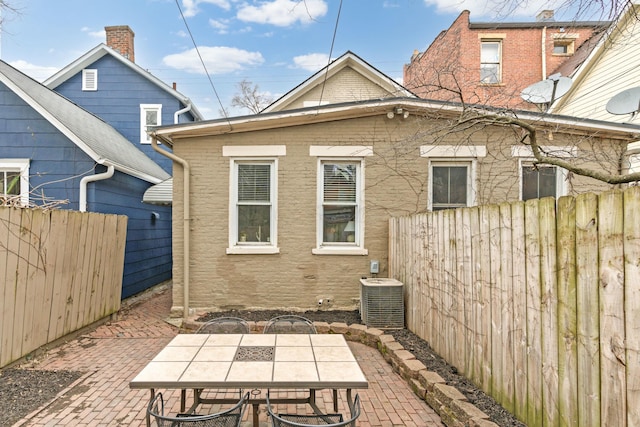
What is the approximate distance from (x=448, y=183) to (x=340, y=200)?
6.92 feet

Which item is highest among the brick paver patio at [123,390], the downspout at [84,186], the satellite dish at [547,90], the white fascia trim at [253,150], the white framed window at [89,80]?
the white framed window at [89,80]

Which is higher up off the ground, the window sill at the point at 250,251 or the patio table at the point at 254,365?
the window sill at the point at 250,251

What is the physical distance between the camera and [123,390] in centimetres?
420

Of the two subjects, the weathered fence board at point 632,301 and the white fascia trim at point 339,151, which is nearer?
the weathered fence board at point 632,301

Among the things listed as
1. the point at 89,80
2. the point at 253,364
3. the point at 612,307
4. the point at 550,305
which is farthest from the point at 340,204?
the point at 89,80

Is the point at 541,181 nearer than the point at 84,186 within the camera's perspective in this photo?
Yes

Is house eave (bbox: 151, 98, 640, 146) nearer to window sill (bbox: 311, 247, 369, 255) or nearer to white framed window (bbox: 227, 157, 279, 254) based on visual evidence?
white framed window (bbox: 227, 157, 279, 254)

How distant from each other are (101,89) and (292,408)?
44.9ft

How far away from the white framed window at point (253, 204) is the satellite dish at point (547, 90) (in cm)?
513

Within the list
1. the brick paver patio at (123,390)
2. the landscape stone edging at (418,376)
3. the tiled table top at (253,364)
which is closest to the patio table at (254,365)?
the tiled table top at (253,364)

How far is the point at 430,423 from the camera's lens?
3490 millimetres

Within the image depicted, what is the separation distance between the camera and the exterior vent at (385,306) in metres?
5.89

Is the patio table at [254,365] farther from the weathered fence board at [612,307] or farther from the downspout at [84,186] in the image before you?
the downspout at [84,186]

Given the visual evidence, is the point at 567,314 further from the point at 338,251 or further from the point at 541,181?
the point at 541,181
